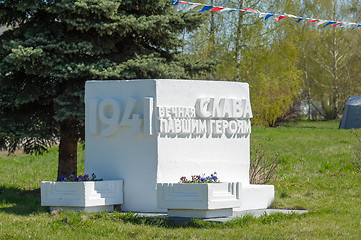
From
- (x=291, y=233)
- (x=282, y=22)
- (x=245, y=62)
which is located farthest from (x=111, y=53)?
(x=282, y=22)

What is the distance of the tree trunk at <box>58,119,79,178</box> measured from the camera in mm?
11930

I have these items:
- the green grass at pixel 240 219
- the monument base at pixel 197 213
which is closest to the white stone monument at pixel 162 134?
the monument base at pixel 197 213

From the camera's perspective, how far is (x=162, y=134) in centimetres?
899

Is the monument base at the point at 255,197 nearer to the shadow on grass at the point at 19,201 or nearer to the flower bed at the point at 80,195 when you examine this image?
the flower bed at the point at 80,195

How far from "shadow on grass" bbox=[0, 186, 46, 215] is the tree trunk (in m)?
0.71

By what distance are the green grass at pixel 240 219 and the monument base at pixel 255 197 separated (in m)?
0.26

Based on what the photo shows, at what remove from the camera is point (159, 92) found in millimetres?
8969

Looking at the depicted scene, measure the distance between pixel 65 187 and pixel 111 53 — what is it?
12.7ft

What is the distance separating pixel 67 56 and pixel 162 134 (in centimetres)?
330

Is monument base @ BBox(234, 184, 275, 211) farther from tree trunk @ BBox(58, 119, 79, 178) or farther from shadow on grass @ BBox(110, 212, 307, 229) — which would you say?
tree trunk @ BBox(58, 119, 79, 178)

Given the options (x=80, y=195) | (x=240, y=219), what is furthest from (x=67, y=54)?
(x=240, y=219)

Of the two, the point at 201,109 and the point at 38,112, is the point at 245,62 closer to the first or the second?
the point at 38,112

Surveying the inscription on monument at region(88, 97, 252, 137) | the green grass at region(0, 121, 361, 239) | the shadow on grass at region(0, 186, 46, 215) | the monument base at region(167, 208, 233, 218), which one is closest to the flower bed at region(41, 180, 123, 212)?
the green grass at region(0, 121, 361, 239)

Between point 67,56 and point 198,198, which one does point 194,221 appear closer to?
point 198,198
